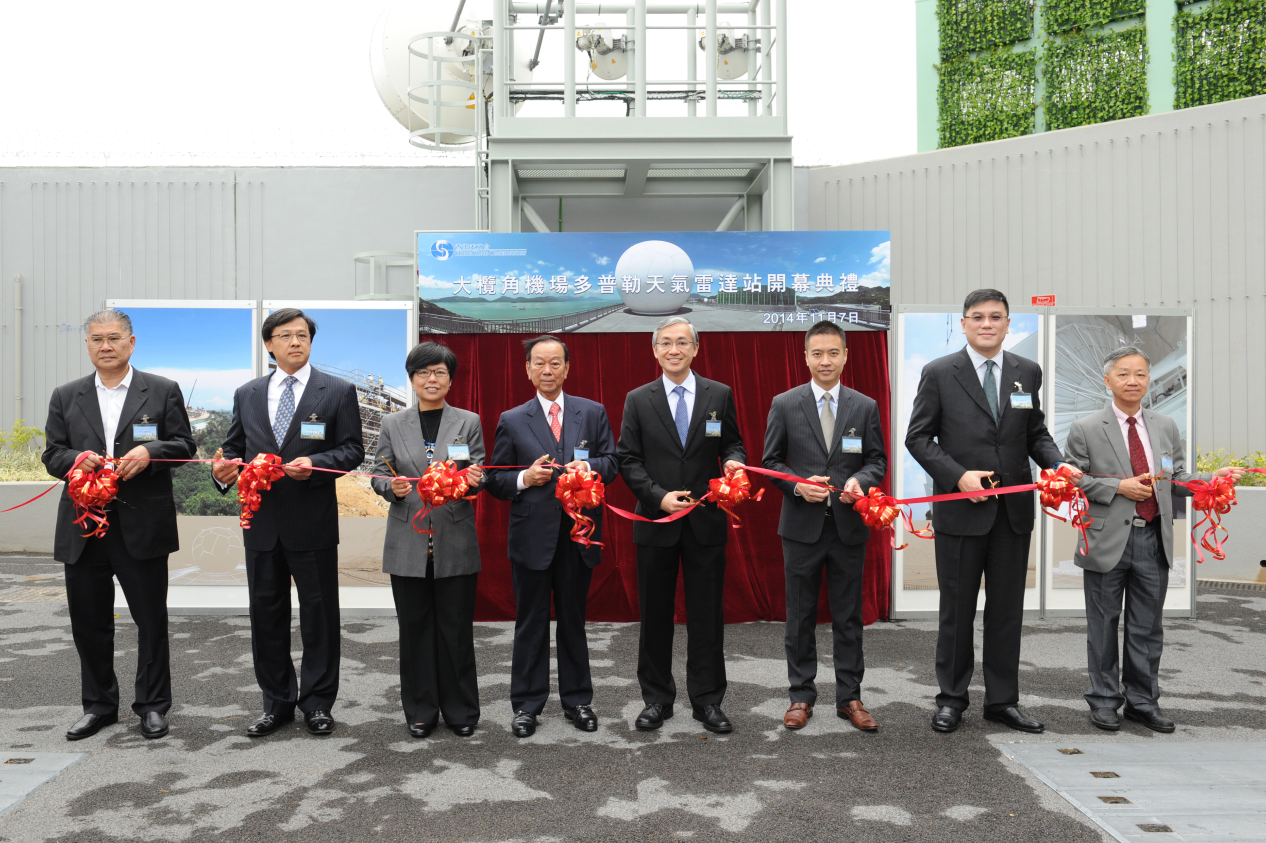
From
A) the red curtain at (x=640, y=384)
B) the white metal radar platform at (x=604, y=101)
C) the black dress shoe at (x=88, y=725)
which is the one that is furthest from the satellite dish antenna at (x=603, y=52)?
the black dress shoe at (x=88, y=725)

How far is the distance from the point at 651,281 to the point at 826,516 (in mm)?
2666

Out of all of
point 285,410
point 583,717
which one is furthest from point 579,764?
point 285,410

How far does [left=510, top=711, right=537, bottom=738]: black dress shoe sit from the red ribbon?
6.28 ft

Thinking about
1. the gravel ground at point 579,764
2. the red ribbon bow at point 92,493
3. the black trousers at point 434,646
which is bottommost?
the gravel ground at point 579,764

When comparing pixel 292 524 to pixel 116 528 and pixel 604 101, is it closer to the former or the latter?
pixel 116 528

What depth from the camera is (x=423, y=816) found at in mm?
2895

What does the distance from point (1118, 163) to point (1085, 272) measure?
4.01 feet

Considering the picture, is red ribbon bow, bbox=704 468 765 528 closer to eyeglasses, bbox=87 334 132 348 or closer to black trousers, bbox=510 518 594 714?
black trousers, bbox=510 518 594 714

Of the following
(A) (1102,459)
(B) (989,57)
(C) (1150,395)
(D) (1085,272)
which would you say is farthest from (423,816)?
(B) (989,57)

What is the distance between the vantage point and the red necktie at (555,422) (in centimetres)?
383

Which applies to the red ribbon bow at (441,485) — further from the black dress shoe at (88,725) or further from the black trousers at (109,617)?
the black dress shoe at (88,725)

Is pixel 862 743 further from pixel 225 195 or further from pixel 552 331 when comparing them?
pixel 225 195

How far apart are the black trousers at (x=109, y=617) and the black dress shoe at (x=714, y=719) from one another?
7.68ft

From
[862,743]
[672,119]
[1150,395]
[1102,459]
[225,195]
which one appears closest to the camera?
[862,743]
